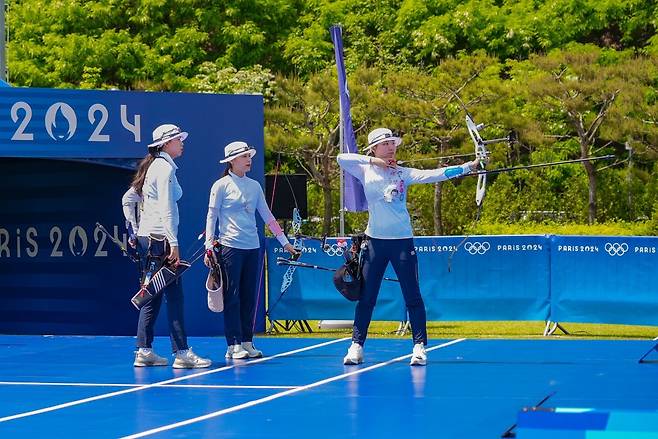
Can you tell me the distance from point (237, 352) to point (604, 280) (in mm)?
5104

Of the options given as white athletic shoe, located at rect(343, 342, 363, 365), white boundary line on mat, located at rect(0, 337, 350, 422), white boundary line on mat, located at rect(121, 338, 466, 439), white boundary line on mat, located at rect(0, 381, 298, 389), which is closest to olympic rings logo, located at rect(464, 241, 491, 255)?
white boundary line on mat, located at rect(0, 337, 350, 422)

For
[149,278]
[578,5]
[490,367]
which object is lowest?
[490,367]

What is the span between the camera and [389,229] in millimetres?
11484

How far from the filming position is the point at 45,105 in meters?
14.1

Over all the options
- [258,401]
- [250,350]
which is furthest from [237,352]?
[258,401]

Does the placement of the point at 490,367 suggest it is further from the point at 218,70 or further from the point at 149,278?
the point at 218,70

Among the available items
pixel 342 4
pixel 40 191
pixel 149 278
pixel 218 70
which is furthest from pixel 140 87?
pixel 149 278

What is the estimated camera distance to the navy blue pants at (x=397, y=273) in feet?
37.7

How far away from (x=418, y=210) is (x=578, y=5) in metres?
9.51

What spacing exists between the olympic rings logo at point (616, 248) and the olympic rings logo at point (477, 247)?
143cm

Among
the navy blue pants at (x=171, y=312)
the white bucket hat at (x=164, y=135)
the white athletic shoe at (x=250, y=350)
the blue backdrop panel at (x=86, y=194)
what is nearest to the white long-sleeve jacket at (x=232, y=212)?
the navy blue pants at (x=171, y=312)

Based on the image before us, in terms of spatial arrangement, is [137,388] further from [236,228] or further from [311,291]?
[311,291]

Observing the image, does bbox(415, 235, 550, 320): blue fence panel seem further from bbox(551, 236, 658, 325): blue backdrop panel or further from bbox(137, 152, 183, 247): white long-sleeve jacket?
bbox(137, 152, 183, 247): white long-sleeve jacket

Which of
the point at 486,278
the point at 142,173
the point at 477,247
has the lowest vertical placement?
the point at 486,278
